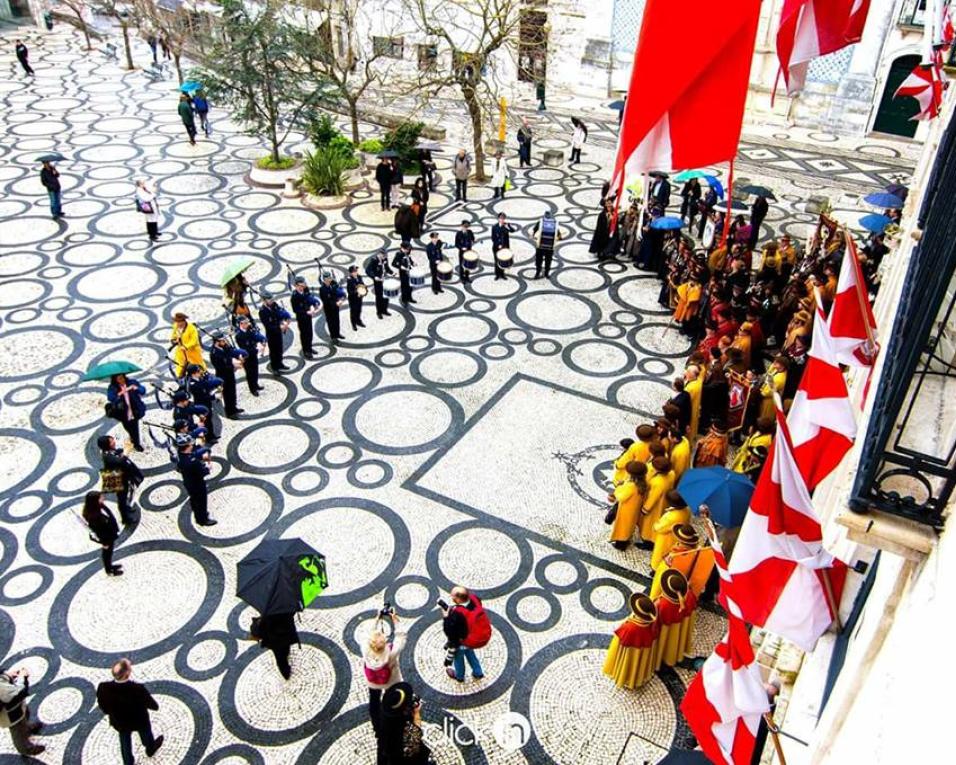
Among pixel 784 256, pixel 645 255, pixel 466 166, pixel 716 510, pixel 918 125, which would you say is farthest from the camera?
pixel 918 125

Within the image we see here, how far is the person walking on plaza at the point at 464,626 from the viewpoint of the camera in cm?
584

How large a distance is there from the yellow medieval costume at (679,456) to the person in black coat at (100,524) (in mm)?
5543

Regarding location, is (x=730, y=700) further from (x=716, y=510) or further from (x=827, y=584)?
(x=716, y=510)

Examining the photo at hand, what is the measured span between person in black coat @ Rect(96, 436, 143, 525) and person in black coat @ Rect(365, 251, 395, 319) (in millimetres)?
4772

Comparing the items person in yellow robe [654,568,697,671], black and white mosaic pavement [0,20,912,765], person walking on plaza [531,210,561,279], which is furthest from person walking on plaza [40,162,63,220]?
person in yellow robe [654,568,697,671]

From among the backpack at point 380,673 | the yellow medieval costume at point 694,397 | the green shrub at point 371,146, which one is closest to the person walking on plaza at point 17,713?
the backpack at point 380,673

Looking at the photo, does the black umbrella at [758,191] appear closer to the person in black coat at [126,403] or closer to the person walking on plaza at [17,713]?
the person in black coat at [126,403]

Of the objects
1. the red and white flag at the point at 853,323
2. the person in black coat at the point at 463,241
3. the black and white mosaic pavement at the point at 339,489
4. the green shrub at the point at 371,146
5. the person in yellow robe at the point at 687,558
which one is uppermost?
the red and white flag at the point at 853,323

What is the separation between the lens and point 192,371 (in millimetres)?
8680

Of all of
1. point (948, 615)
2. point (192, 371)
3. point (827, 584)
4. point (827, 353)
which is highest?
point (948, 615)

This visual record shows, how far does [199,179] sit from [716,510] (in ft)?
49.0

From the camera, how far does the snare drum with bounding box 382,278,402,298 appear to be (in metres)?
11.8

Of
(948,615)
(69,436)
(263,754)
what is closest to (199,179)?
(69,436)

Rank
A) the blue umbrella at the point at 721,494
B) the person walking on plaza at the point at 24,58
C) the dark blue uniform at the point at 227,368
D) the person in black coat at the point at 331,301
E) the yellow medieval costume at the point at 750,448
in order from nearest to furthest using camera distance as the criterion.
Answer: the blue umbrella at the point at 721,494
the yellow medieval costume at the point at 750,448
the dark blue uniform at the point at 227,368
the person in black coat at the point at 331,301
the person walking on plaza at the point at 24,58
